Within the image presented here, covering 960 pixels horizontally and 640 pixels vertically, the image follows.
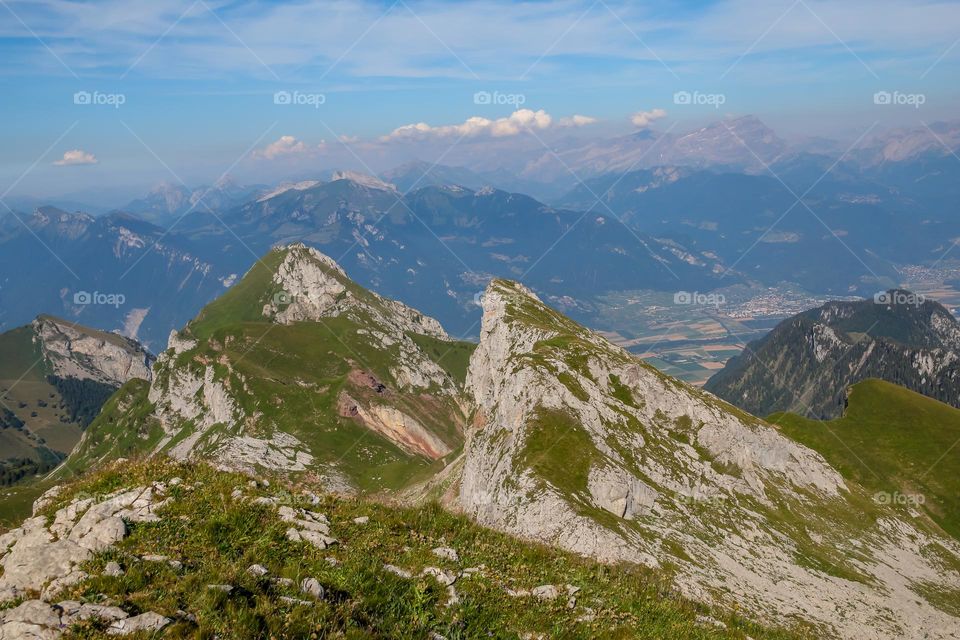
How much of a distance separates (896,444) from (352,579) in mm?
158830

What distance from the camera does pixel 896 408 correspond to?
150 m

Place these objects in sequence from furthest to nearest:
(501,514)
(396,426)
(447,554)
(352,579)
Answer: (396,426)
(501,514)
(447,554)
(352,579)

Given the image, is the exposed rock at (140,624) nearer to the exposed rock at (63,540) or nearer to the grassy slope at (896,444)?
the exposed rock at (63,540)

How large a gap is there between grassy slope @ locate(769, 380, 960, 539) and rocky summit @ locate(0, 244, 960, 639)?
19774mm

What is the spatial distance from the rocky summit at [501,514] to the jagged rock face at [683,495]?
1.13ft

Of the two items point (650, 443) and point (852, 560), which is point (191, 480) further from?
point (852, 560)

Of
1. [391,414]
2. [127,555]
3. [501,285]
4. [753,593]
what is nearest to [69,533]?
[127,555]

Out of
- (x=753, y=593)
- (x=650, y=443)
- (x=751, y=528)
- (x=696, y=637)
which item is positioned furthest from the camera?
(x=650, y=443)

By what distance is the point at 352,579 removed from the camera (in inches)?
619

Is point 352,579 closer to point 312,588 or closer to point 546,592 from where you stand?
point 312,588

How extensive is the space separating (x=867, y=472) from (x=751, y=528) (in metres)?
69.8

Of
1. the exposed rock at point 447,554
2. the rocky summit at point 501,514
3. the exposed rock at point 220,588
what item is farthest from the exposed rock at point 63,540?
the exposed rock at point 447,554

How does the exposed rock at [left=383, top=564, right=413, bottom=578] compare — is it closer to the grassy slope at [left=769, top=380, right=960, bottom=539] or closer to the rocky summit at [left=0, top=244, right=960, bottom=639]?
the rocky summit at [left=0, top=244, right=960, bottom=639]

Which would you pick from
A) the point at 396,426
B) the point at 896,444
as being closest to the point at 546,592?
the point at 896,444
